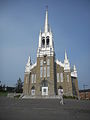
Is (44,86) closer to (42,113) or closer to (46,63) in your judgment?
(46,63)

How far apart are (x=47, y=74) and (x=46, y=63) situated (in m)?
4.00

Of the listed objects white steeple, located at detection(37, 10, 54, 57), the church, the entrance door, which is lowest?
the entrance door

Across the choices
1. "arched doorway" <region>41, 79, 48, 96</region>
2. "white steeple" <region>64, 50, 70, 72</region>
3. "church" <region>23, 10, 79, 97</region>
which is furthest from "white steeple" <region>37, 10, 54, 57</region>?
"arched doorway" <region>41, 79, 48, 96</region>

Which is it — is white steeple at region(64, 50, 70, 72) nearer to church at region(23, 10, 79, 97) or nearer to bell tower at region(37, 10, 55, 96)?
church at region(23, 10, 79, 97)

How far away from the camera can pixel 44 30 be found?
49.0 metres

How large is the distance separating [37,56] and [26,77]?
28.5 ft

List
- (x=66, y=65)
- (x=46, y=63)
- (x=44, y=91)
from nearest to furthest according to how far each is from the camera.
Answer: (x=44, y=91), (x=46, y=63), (x=66, y=65)

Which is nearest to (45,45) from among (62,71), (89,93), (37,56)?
(37,56)

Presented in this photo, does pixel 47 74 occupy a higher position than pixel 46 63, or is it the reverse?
pixel 46 63

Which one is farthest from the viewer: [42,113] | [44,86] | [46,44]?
[46,44]

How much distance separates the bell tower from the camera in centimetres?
3800

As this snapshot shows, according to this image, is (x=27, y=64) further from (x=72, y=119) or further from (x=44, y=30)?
(x=72, y=119)

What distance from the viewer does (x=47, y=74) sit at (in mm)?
39406

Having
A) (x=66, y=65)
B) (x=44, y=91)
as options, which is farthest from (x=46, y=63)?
(x=44, y=91)
